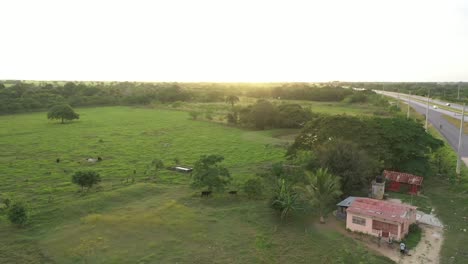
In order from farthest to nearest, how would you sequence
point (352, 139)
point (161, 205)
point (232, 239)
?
point (352, 139) → point (161, 205) → point (232, 239)

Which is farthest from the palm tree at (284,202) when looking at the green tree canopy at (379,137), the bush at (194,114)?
the bush at (194,114)

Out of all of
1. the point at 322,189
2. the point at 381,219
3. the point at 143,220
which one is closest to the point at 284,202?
the point at 322,189

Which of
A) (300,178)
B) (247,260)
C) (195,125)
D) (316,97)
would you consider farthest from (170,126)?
(316,97)

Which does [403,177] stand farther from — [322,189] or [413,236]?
[322,189]

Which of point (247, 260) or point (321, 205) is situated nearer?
point (247, 260)

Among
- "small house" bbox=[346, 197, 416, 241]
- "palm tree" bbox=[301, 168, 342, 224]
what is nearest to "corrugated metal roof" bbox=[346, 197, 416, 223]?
"small house" bbox=[346, 197, 416, 241]

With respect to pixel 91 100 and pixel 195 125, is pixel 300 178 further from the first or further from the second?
pixel 91 100
